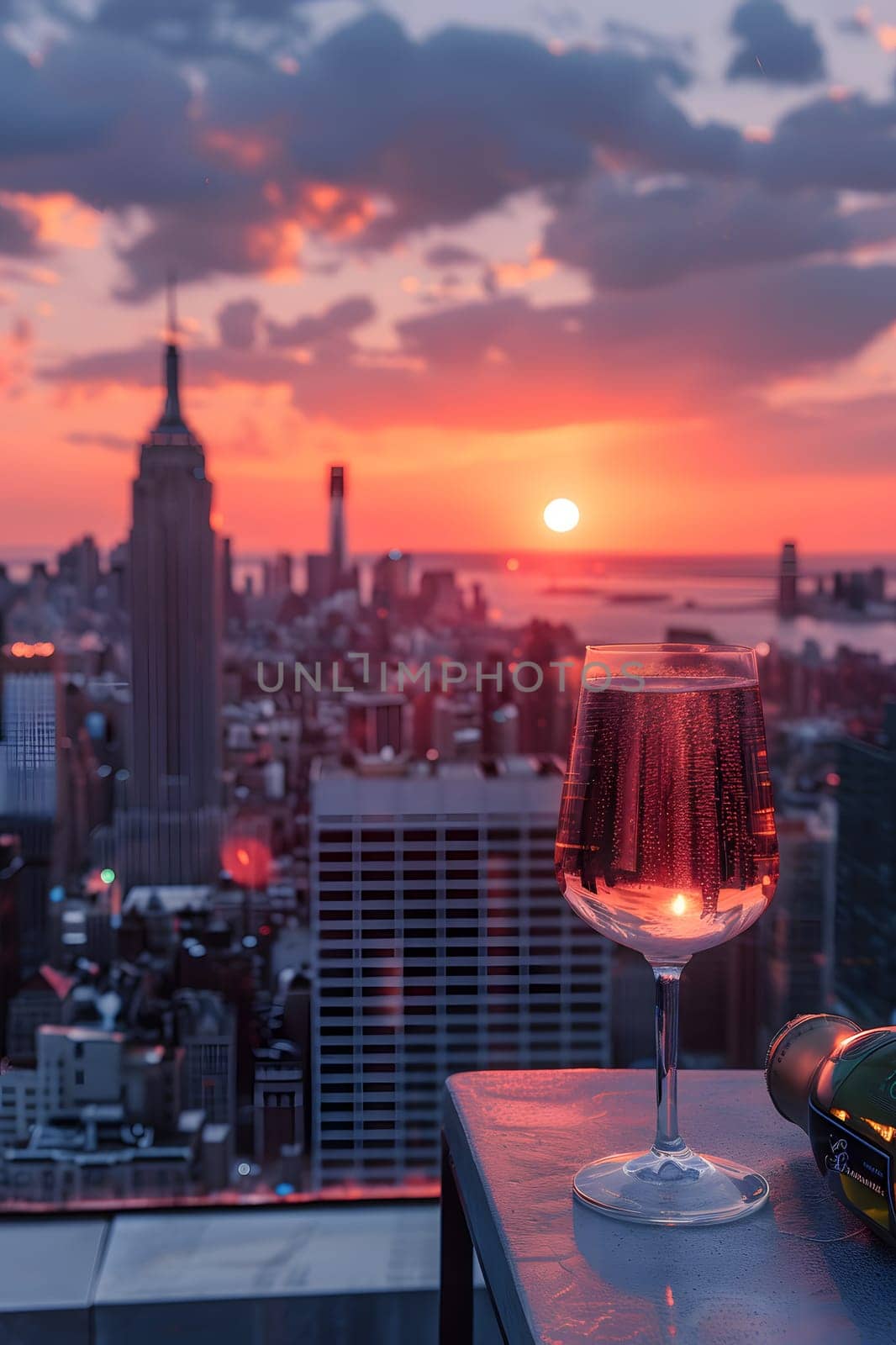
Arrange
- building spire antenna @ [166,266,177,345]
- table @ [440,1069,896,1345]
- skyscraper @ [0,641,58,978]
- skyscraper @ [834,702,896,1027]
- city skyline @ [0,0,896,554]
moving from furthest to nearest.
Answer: skyscraper @ [834,702,896,1027] < building spire antenna @ [166,266,177,345] < city skyline @ [0,0,896,554] < skyscraper @ [0,641,58,978] < table @ [440,1069,896,1345]

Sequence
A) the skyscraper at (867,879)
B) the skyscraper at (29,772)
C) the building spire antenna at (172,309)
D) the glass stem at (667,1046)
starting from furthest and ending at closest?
the skyscraper at (867,879)
the building spire antenna at (172,309)
the skyscraper at (29,772)
the glass stem at (667,1046)

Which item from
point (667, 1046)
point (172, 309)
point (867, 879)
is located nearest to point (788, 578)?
point (867, 879)

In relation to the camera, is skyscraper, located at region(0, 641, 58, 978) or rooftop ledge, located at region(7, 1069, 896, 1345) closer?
rooftop ledge, located at region(7, 1069, 896, 1345)

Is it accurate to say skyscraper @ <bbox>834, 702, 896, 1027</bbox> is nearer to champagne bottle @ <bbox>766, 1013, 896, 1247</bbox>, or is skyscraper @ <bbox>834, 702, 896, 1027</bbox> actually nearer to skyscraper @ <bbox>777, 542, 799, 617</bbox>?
skyscraper @ <bbox>777, 542, 799, 617</bbox>

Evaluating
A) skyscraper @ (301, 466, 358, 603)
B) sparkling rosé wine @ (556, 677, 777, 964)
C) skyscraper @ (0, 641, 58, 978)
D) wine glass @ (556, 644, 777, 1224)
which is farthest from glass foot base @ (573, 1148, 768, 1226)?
skyscraper @ (301, 466, 358, 603)

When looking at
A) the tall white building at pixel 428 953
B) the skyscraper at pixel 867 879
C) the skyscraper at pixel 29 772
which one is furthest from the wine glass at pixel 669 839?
the skyscraper at pixel 867 879

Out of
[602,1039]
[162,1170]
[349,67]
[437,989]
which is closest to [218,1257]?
[162,1170]

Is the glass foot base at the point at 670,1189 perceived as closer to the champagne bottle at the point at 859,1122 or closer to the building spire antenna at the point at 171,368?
the champagne bottle at the point at 859,1122
